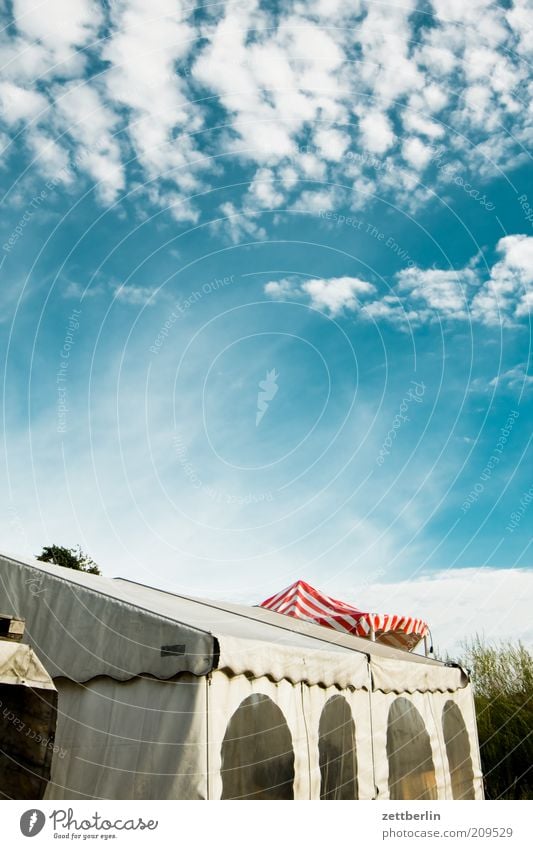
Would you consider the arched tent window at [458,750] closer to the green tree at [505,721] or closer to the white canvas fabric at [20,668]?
the green tree at [505,721]

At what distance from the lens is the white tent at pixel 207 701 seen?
5.79 meters

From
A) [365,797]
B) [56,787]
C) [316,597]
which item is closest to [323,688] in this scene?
[365,797]

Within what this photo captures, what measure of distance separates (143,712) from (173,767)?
64cm

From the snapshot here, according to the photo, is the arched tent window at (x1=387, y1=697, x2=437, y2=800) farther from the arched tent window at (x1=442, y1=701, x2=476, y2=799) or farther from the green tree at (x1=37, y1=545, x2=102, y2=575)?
the green tree at (x1=37, y1=545, x2=102, y2=575)

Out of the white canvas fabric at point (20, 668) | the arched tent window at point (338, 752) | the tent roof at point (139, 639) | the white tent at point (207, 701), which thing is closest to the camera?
the white canvas fabric at point (20, 668)

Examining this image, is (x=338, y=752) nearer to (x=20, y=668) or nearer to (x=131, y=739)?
(x=131, y=739)

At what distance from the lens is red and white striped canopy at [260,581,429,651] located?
12.1 m

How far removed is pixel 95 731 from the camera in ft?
20.6

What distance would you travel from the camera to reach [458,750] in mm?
10133

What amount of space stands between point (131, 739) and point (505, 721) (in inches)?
374

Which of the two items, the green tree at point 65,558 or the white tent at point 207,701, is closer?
the white tent at point 207,701

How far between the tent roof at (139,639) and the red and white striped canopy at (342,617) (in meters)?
3.53
